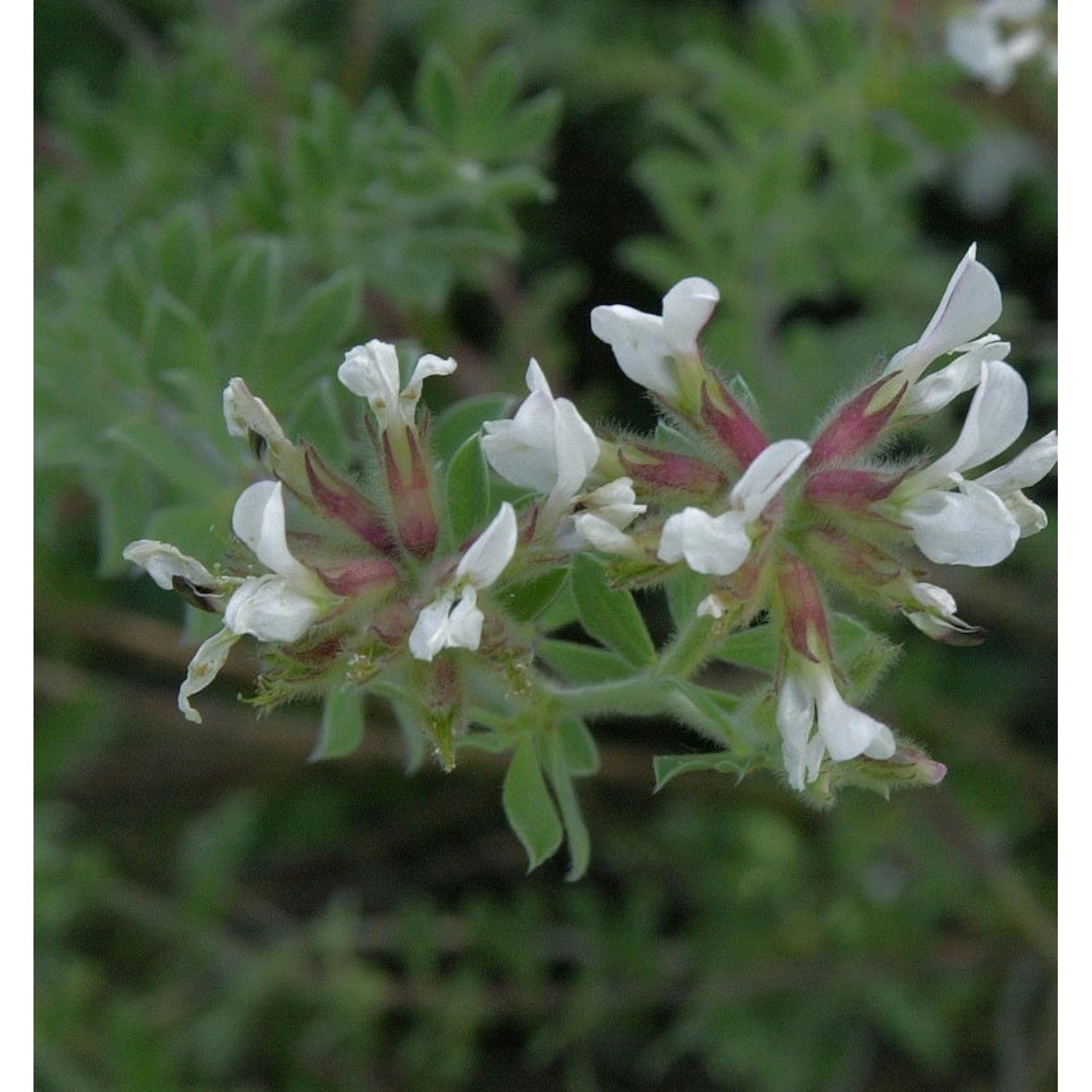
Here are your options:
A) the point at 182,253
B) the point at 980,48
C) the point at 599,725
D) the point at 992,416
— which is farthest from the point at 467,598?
the point at 599,725

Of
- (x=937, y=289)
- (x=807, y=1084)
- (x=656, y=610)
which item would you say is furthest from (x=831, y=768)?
(x=937, y=289)

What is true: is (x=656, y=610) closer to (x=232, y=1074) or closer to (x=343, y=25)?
(x=232, y=1074)

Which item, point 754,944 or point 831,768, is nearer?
point 831,768

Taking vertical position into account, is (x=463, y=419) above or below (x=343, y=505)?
below

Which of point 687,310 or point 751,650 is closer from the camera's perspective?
point 687,310

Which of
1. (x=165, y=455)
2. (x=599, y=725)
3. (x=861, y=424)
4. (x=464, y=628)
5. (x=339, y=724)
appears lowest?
(x=599, y=725)

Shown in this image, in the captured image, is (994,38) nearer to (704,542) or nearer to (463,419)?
(463,419)
